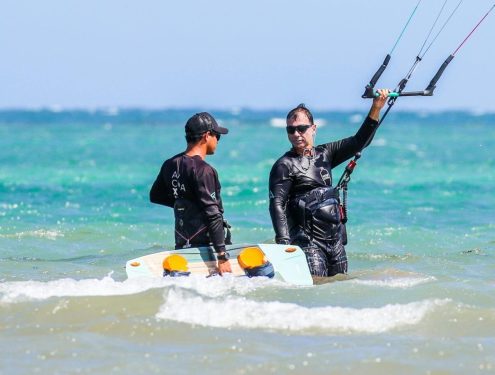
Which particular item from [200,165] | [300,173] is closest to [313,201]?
[300,173]

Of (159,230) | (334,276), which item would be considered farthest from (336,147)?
(159,230)

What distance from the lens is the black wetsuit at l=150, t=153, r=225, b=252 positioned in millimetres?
8195

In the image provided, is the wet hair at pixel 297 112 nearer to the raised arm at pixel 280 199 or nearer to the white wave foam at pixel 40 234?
the raised arm at pixel 280 199

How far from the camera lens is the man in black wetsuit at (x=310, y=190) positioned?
29.1ft

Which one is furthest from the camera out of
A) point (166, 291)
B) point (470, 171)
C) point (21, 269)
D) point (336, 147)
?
point (470, 171)

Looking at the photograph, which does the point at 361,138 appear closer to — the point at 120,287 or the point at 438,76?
the point at 438,76

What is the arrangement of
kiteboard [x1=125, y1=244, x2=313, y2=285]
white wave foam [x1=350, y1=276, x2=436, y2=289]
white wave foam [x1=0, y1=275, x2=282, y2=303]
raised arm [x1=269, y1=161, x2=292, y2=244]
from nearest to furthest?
white wave foam [x1=0, y1=275, x2=282, y2=303], kiteboard [x1=125, y1=244, x2=313, y2=285], raised arm [x1=269, y1=161, x2=292, y2=244], white wave foam [x1=350, y1=276, x2=436, y2=289]

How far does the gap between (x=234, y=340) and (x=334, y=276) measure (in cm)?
229

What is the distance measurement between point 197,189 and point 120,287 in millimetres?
964

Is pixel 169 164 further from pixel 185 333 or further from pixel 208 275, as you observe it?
pixel 185 333

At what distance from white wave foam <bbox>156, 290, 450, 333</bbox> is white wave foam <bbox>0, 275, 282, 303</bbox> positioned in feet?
0.88

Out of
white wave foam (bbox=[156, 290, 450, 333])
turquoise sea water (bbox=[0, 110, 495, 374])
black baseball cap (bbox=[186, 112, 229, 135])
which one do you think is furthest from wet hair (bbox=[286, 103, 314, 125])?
white wave foam (bbox=[156, 290, 450, 333])

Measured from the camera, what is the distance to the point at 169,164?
27.6ft

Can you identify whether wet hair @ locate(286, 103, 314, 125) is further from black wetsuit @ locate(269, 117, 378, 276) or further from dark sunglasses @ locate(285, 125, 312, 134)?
black wetsuit @ locate(269, 117, 378, 276)
